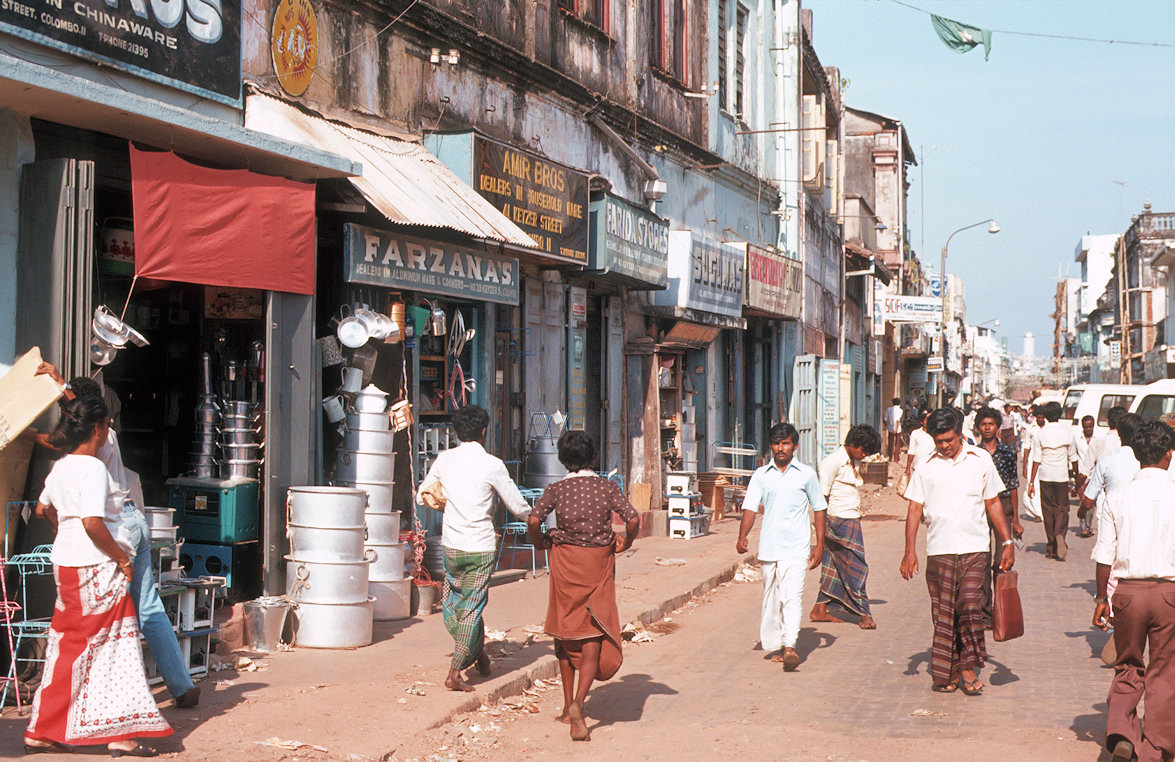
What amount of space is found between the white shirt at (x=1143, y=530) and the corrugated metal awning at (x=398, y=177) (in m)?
5.71

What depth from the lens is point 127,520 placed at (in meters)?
6.33

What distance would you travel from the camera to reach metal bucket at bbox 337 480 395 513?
9789 mm

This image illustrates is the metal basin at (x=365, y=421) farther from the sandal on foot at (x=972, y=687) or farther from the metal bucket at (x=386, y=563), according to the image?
the sandal on foot at (x=972, y=687)

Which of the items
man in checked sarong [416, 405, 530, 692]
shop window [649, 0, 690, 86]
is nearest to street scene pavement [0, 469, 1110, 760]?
man in checked sarong [416, 405, 530, 692]

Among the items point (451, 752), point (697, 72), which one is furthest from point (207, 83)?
point (697, 72)

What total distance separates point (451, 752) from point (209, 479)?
147 inches

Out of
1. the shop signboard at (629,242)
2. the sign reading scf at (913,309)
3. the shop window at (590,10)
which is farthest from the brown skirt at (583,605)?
the sign reading scf at (913,309)

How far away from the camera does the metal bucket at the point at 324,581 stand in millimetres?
8625

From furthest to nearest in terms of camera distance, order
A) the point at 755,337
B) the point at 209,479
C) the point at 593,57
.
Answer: the point at 755,337 < the point at 593,57 < the point at 209,479

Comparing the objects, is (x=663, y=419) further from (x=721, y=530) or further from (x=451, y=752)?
(x=451, y=752)

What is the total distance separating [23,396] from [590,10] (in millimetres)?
11217

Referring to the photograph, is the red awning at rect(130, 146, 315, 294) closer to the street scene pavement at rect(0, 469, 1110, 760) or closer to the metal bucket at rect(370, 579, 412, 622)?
the metal bucket at rect(370, 579, 412, 622)

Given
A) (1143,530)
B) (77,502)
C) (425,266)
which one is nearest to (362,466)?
(425,266)

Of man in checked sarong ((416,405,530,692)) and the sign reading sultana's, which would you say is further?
the sign reading sultana's
